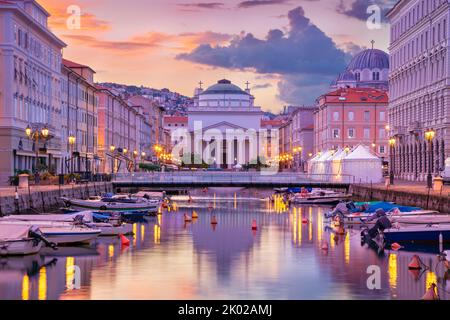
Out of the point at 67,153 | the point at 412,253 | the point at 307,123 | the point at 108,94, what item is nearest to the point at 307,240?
the point at 412,253

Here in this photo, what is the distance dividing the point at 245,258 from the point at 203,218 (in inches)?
1018

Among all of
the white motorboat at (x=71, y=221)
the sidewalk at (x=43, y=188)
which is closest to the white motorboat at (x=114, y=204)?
the sidewalk at (x=43, y=188)

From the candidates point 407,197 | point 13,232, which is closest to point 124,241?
point 13,232

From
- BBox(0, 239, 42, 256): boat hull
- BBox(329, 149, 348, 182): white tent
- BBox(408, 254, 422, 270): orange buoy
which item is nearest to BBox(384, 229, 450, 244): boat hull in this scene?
BBox(408, 254, 422, 270): orange buoy

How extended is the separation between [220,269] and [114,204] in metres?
31.1

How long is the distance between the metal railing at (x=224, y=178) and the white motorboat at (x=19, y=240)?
48.1 metres

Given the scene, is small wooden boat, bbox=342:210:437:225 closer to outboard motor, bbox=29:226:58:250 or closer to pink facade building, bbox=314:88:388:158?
outboard motor, bbox=29:226:58:250

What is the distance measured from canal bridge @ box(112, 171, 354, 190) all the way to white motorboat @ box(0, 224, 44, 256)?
47669 mm

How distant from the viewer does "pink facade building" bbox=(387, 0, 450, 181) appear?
82750mm

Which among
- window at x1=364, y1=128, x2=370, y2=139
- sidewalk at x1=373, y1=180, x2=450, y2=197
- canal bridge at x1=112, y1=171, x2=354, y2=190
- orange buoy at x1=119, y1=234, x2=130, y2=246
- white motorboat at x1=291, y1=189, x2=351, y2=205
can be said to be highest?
window at x1=364, y1=128, x2=370, y2=139

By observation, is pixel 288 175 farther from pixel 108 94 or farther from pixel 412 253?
pixel 412 253

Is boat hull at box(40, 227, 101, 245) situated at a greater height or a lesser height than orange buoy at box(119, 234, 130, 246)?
greater

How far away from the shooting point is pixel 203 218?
66.1 meters

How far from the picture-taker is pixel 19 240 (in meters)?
37.8
